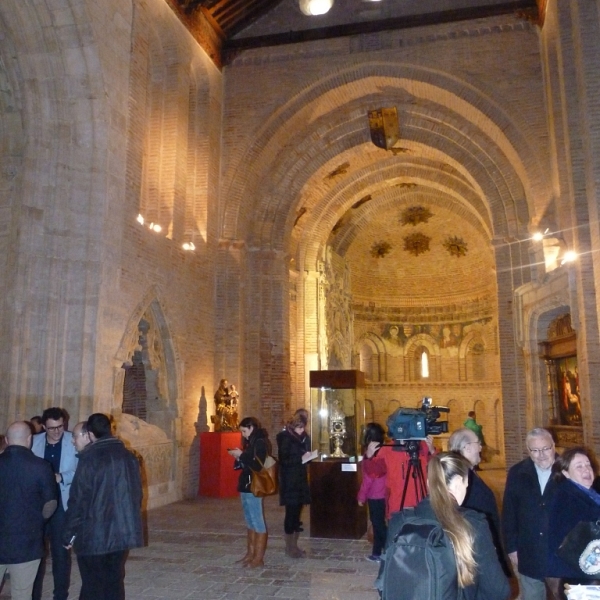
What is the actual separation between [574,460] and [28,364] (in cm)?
765

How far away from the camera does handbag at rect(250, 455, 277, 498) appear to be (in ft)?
20.2

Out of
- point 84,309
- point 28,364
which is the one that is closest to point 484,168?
point 84,309

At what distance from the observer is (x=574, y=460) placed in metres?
3.30

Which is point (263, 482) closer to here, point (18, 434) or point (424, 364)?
point (18, 434)

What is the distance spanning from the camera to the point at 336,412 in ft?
29.7

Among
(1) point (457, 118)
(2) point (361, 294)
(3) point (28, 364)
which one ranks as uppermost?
(1) point (457, 118)

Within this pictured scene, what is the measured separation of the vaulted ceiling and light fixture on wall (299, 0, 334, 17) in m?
0.17

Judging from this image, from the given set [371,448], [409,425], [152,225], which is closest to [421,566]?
[409,425]

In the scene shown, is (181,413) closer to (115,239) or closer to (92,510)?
(115,239)

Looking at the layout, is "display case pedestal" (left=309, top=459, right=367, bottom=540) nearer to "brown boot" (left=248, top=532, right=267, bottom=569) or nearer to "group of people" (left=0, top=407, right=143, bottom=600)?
"brown boot" (left=248, top=532, right=267, bottom=569)

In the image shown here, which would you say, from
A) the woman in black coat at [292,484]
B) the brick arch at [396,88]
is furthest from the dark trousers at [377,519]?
the brick arch at [396,88]

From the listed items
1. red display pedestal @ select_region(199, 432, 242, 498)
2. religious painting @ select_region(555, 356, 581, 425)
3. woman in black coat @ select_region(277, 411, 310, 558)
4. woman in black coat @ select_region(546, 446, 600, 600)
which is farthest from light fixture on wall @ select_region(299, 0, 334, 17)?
woman in black coat @ select_region(546, 446, 600, 600)

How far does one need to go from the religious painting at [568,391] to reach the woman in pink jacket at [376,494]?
21.3ft

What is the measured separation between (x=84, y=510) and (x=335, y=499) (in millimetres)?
4617
